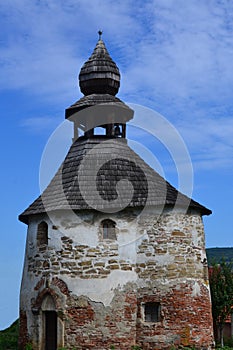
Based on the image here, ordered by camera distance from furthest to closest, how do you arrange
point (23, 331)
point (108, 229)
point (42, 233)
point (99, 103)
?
point (99, 103)
point (42, 233)
point (23, 331)
point (108, 229)

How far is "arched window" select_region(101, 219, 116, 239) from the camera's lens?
18812 mm

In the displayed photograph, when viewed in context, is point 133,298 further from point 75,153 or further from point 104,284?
point 75,153

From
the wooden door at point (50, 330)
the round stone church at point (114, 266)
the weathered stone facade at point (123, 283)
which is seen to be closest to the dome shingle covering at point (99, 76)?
the round stone church at point (114, 266)

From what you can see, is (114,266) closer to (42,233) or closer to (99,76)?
(42,233)

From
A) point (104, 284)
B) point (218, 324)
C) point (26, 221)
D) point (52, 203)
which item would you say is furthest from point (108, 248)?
point (218, 324)

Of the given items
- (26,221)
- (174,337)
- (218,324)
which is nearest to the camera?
(174,337)

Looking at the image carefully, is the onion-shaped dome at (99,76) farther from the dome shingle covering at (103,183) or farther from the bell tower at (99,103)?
the dome shingle covering at (103,183)

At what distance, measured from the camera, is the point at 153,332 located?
60.0 ft

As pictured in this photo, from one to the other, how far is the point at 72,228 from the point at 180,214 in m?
3.44

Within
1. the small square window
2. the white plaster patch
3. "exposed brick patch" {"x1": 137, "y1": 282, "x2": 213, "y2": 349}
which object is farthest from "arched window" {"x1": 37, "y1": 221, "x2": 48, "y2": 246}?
the small square window

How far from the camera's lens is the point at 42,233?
64.2 feet

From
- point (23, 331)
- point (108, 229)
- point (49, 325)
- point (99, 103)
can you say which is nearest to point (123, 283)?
point (108, 229)

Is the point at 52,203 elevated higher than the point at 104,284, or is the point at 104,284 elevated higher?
the point at 52,203

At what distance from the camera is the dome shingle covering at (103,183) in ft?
62.2
